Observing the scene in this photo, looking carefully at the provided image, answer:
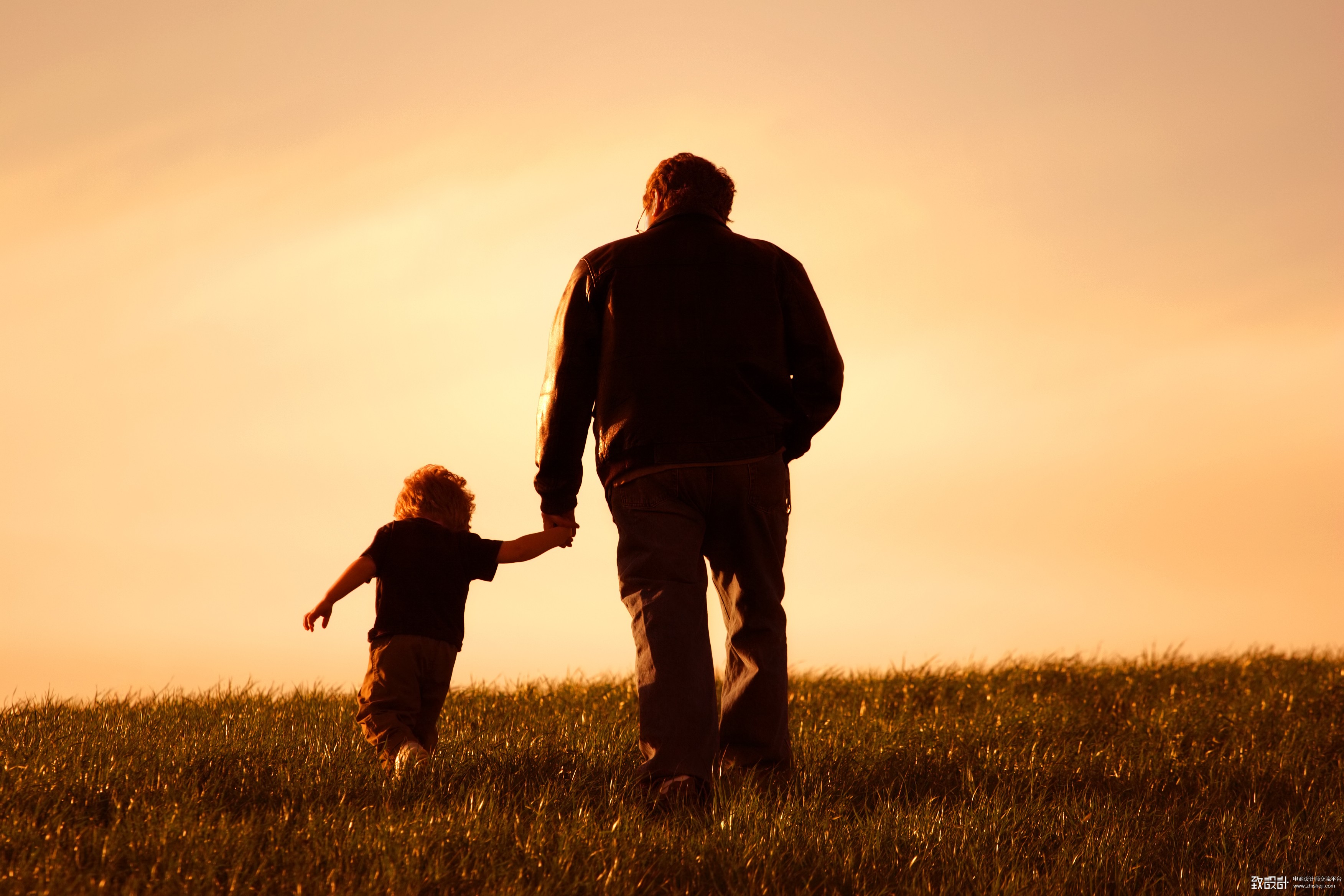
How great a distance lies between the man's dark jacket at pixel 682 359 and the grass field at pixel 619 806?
4.81ft

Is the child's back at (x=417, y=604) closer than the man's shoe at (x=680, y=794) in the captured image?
No

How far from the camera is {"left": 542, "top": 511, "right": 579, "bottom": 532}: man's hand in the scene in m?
5.76

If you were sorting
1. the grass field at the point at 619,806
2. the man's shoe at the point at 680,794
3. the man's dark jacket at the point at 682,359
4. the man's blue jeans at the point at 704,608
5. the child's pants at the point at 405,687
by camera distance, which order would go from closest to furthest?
Answer: the grass field at the point at 619,806 → the man's shoe at the point at 680,794 → the man's blue jeans at the point at 704,608 → the man's dark jacket at the point at 682,359 → the child's pants at the point at 405,687

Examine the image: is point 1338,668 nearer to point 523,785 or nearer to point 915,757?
point 915,757

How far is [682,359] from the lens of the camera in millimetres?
5320

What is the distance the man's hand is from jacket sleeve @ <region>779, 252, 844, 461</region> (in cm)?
105

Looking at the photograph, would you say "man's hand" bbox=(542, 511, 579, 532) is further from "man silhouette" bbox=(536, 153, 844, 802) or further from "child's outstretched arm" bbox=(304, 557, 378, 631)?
"child's outstretched arm" bbox=(304, 557, 378, 631)

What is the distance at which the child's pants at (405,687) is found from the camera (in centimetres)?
613

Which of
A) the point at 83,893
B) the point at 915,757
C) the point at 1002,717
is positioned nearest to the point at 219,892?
the point at 83,893

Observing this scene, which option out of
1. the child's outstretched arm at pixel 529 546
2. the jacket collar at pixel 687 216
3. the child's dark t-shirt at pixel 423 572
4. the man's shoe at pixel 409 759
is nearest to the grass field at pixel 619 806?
the man's shoe at pixel 409 759

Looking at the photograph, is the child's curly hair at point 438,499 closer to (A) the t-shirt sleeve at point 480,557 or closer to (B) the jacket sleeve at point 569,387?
(A) the t-shirt sleeve at point 480,557

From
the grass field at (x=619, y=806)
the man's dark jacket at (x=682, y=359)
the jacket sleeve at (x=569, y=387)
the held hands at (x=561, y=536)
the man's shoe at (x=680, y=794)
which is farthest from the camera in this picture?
the held hands at (x=561, y=536)

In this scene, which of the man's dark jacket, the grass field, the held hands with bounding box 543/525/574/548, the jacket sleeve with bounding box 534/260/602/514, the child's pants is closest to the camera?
the grass field

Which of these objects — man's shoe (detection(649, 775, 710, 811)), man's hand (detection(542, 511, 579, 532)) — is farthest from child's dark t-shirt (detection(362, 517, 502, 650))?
man's shoe (detection(649, 775, 710, 811))
